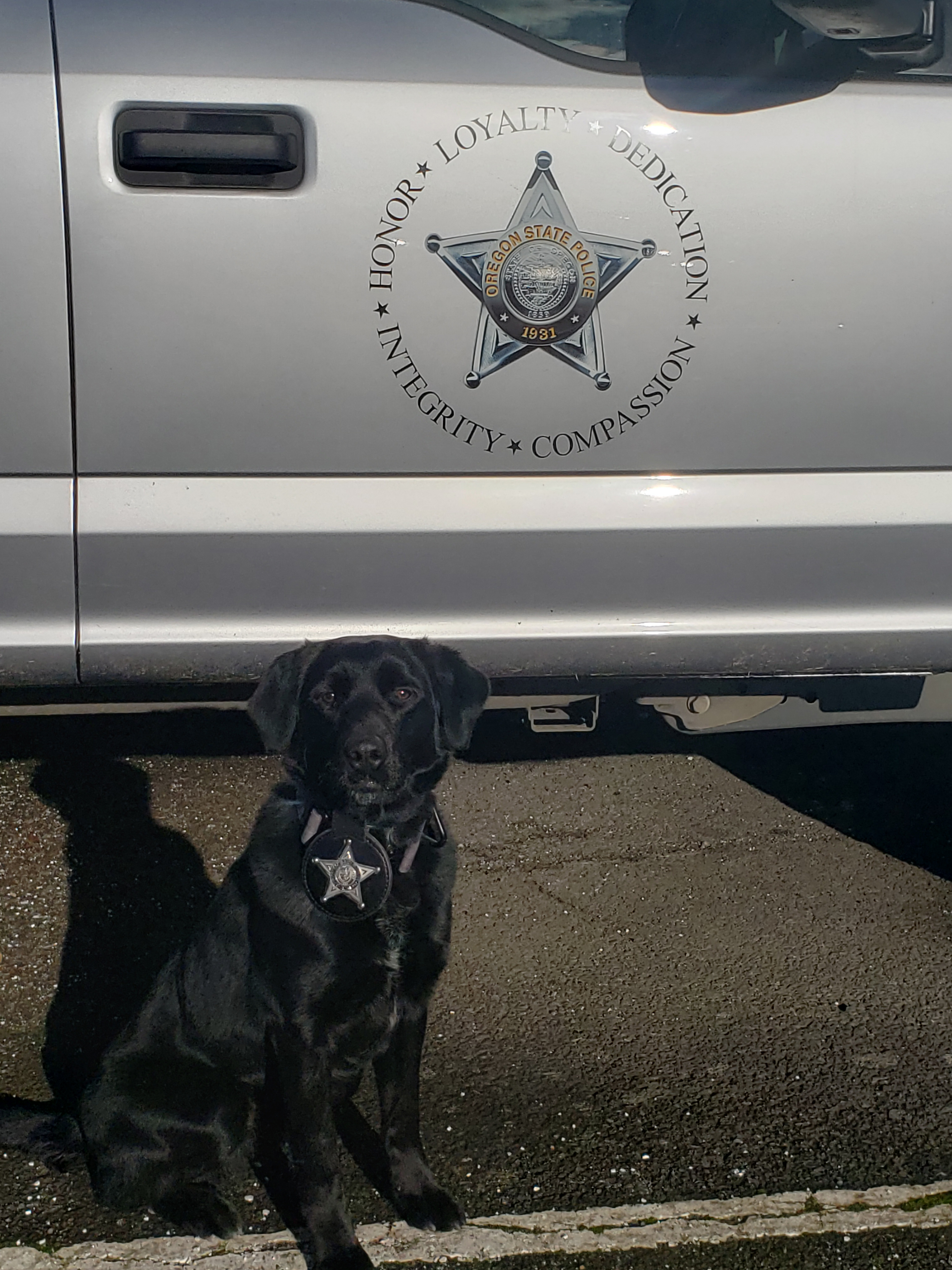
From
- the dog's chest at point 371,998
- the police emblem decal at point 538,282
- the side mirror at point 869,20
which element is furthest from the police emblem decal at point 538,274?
the dog's chest at point 371,998

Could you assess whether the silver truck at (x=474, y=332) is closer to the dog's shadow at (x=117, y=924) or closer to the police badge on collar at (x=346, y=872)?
the police badge on collar at (x=346, y=872)

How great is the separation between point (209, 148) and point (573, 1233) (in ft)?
6.42

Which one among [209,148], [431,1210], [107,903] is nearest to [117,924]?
[107,903]

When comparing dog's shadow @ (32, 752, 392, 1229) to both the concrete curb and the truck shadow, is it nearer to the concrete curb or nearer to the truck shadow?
the concrete curb

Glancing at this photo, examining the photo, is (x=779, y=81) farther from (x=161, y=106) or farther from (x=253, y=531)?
(x=253, y=531)

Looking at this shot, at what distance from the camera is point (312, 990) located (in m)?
2.19

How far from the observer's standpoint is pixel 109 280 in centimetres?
228

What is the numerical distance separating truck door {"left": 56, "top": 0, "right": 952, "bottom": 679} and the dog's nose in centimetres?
32

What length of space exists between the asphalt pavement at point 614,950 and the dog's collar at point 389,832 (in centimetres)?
53

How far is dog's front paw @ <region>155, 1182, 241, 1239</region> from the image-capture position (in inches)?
83.6

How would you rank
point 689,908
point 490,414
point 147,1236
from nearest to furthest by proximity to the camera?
point 147,1236
point 490,414
point 689,908

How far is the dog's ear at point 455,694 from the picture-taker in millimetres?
2436

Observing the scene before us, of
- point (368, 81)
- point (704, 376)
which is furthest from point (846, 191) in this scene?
point (368, 81)

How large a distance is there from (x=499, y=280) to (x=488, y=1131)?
5.21ft
